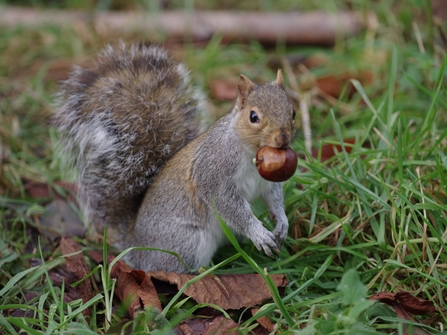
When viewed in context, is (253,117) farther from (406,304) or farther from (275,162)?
(406,304)

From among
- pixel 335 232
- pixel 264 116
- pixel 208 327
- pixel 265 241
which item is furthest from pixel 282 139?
pixel 208 327

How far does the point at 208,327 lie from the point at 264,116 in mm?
841

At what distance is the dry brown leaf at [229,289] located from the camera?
7.12 ft

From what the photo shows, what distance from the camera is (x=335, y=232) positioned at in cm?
242

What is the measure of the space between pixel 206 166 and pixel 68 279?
81cm

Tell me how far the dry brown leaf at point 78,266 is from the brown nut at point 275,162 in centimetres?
92

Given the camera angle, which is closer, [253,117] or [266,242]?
[253,117]

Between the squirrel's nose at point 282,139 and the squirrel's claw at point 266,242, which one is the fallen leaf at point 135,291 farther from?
the squirrel's nose at point 282,139

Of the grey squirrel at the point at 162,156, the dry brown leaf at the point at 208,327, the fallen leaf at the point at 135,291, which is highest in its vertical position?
the grey squirrel at the point at 162,156

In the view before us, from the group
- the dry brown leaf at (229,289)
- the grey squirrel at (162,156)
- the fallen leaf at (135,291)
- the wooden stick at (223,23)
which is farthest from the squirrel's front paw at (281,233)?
the wooden stick at (223,23)

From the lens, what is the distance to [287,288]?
7.35 ft

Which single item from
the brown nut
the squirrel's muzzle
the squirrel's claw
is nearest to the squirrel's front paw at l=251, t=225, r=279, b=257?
the squirrel's claw

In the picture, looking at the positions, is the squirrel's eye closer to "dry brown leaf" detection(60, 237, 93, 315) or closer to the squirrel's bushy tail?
the squirrel's bushy tail

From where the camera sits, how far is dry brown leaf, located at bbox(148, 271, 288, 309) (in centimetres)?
217
